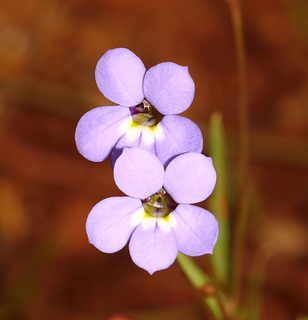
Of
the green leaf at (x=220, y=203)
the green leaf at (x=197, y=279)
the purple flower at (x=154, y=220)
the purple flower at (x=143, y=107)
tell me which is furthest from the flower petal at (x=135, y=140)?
the green leaf at (x=220, y=203)

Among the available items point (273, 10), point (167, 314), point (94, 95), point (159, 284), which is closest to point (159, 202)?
point (167, 314)

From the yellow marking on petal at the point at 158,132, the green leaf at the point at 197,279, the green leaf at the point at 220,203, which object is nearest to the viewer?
the yellow marking on petal at the point at 158,132

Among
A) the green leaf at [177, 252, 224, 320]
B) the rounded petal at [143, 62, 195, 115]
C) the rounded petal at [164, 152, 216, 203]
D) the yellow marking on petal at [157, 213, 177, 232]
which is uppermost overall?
the rounded petal at [143, 62, 195, 115]

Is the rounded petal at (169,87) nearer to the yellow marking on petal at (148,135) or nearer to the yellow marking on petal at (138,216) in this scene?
the yellow marking on petal at (148,135)

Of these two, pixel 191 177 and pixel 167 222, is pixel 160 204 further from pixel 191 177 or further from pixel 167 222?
pixel 191 177

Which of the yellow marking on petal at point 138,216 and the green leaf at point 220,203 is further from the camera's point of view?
the green leaf at point 220,203

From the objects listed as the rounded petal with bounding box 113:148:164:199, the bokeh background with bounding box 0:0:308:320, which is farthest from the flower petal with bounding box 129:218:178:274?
the bokeh background with bounding box 0:0:308:320

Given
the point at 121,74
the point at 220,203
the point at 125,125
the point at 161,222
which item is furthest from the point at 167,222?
the point at 220,203

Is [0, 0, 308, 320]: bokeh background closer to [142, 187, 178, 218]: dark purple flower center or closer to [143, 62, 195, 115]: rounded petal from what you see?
[142, 187, 178, 218]: dark purple flower center
